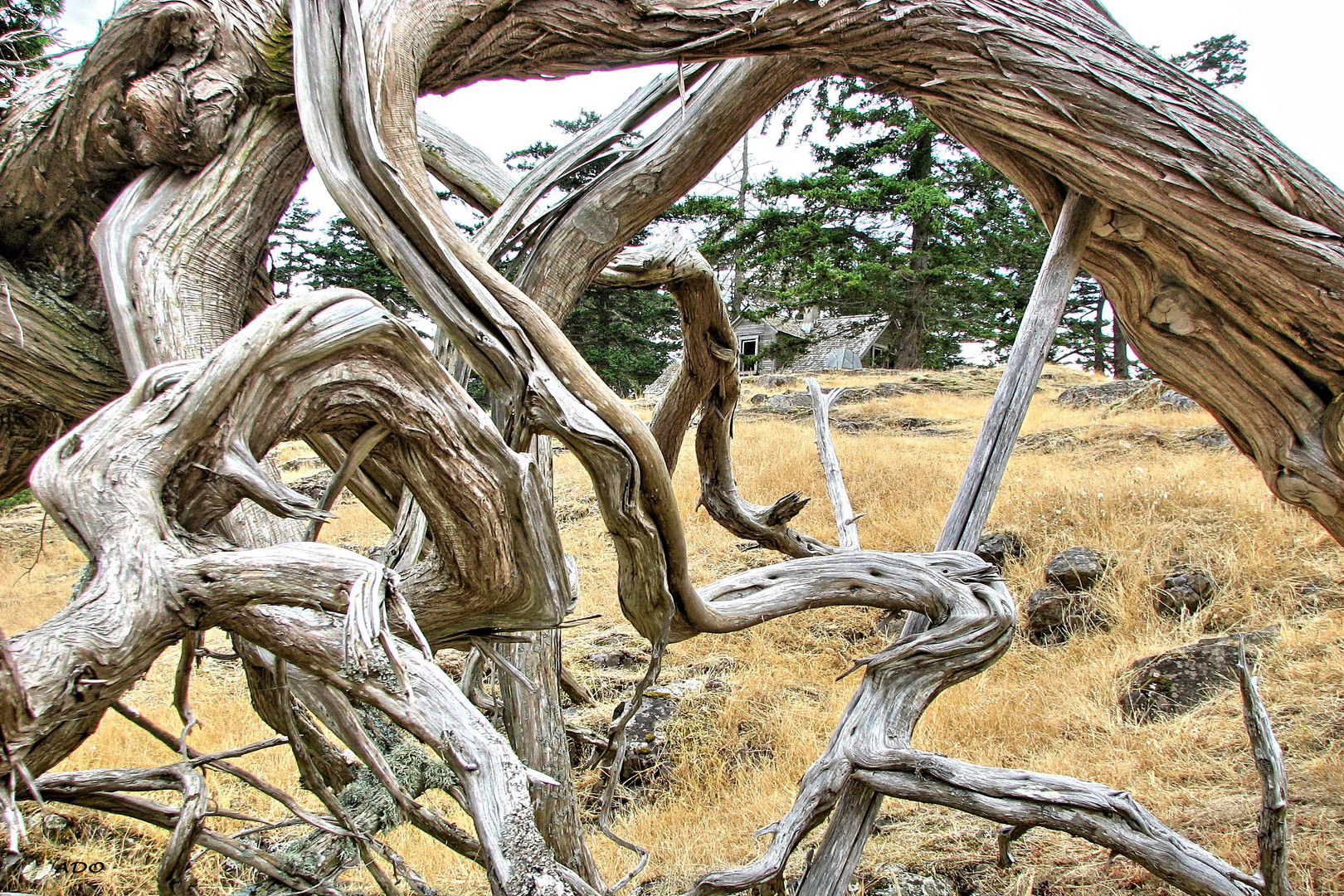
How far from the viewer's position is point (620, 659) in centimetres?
646

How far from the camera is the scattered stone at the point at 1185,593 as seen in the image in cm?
582

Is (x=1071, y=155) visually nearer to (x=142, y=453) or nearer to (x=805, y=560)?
(x=805, y=560)

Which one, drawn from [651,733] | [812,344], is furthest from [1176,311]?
[812,344]

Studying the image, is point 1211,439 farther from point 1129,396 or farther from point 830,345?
point 830,345

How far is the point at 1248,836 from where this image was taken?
3.08 meters

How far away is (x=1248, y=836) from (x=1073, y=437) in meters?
8.05

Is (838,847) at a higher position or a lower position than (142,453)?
lower

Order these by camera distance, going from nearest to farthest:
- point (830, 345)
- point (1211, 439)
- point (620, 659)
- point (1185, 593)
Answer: point (1185, 593) → point (620, 659) → point (1211, 439) → point (830, 345)

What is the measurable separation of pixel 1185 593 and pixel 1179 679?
4.54 feet

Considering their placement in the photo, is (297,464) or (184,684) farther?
(297,464)

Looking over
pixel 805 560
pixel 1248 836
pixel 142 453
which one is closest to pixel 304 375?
pixel 142 453

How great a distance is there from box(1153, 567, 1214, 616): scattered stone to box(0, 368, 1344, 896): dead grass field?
120 mm

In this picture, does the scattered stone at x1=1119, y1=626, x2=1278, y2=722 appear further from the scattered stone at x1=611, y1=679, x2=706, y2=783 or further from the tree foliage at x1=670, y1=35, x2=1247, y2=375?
the tree foliage at x1=670, y1=35, x2=1247, y2=375

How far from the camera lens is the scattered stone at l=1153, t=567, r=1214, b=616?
5.82m
